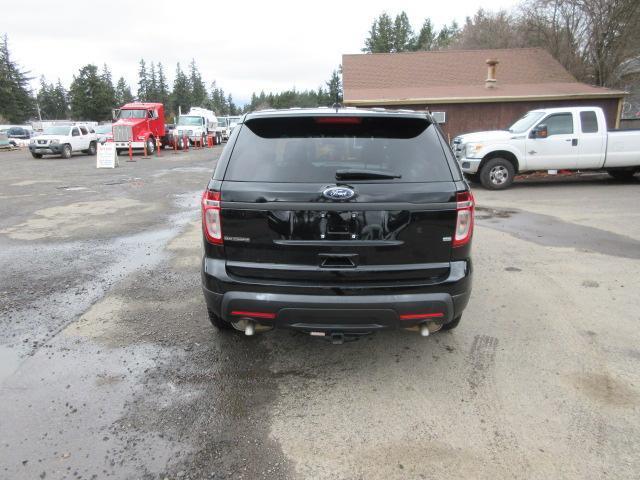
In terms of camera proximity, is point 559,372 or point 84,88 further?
point 84,88

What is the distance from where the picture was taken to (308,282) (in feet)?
10.00

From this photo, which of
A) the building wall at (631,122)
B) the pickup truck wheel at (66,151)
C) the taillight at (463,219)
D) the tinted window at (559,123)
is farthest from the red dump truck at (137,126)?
the taillight at (463,219)

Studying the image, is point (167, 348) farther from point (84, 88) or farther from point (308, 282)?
point (84, 88)

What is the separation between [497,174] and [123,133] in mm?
21730

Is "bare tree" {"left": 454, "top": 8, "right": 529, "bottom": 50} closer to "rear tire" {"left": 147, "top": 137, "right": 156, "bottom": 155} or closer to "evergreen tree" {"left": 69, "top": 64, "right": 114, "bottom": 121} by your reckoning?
"rear tire" {"left": 147, "top": 137, "right": 156, "bottom": 155}

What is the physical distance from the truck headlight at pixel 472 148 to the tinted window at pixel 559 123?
5.73 ft

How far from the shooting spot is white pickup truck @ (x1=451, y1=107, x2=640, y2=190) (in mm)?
11961

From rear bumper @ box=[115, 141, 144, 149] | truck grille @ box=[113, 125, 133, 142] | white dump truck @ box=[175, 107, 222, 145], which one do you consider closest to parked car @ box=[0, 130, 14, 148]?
white dump truck @ box=[175, 107, 222, 145]

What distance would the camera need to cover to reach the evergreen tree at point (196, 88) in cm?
10245

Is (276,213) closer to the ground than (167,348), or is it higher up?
higher up

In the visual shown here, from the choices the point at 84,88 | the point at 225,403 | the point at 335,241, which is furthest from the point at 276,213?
the point at 84,88

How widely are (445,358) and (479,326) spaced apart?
74cm

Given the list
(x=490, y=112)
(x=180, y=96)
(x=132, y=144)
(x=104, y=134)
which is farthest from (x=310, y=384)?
(x=180, y=96)

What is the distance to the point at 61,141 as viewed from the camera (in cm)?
2459
